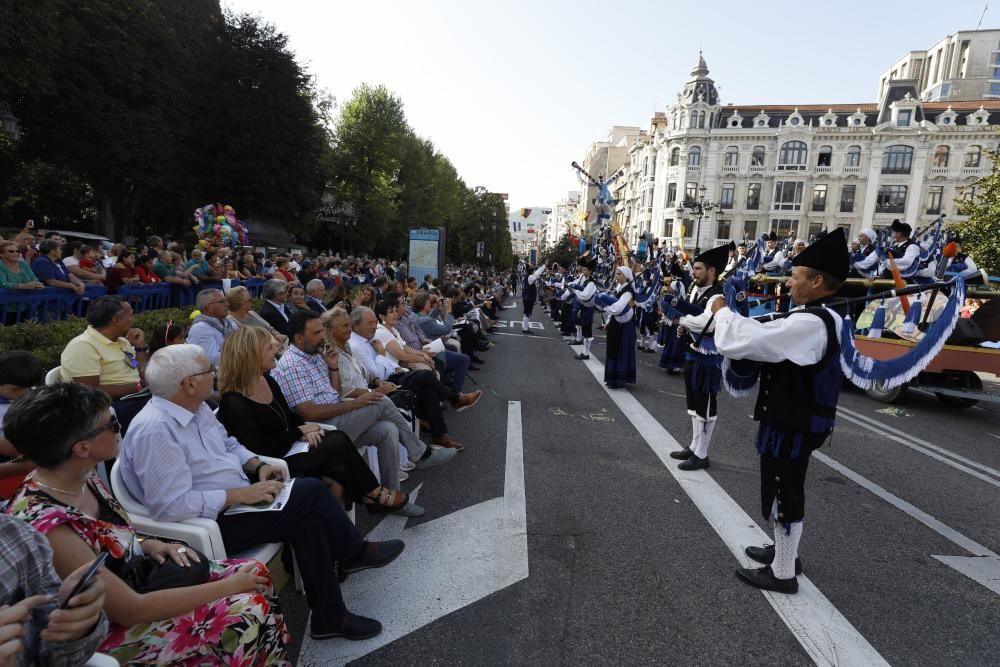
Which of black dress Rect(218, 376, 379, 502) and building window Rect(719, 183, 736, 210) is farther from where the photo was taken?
building window Rect(719, 183, 736, 210)

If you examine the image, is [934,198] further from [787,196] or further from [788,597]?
[788,597]

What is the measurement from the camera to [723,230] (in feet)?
189

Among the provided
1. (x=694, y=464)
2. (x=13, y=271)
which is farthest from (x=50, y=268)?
(x=694, y=464)

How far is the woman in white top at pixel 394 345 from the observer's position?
609 centimetres

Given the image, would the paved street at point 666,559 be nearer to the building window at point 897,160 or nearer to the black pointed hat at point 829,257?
the black pointed hat at point 829,257

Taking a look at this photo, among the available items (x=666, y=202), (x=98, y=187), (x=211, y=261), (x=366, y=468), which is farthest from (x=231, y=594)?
(x=666, y=202)

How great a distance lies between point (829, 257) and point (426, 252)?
1691 centimetres

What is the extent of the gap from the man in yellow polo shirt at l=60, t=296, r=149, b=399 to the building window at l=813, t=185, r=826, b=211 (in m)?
64.2

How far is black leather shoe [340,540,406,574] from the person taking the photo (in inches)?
125

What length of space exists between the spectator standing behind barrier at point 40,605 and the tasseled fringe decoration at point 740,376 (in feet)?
11.5

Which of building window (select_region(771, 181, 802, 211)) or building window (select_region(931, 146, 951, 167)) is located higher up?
building window (select_region(931, 146, 951, 167))

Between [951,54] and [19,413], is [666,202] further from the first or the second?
[19,413]

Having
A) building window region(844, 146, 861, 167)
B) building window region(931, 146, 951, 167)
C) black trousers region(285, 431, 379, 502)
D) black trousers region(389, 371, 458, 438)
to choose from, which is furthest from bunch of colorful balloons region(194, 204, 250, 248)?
building window region(931, 146, 951, 167)

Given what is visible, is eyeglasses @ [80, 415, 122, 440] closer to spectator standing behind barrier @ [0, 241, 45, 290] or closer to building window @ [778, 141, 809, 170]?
spectator standing behind barrier @ [0, 241, 45, 290]
